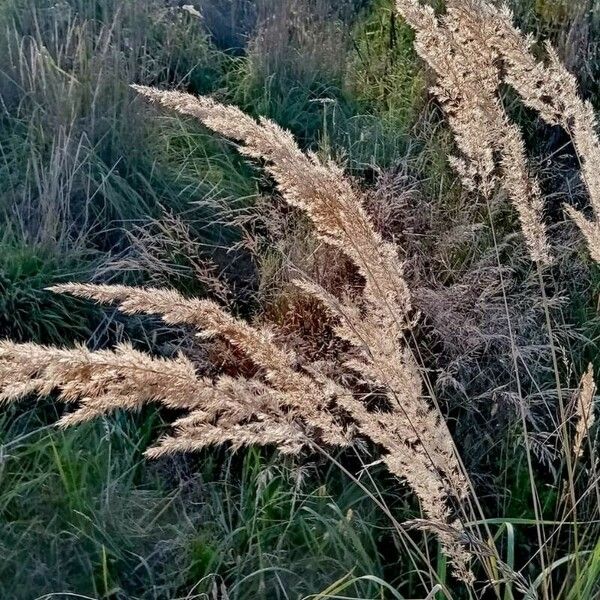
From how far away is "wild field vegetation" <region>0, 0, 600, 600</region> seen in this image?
1497 millimetres

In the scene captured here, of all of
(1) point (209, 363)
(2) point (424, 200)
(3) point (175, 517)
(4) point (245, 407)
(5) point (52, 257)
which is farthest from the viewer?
(2) point (424, 200)

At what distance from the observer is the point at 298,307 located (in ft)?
8.96

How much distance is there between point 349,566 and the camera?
2109 mm

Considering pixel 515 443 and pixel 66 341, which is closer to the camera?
pixel 515 443

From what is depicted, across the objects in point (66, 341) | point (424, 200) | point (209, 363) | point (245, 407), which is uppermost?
point (245, 407)

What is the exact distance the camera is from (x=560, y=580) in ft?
7.05

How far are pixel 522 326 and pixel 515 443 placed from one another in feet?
1.29

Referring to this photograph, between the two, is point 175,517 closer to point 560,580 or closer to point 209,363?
point 209,363

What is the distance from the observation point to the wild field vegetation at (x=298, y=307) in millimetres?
1497

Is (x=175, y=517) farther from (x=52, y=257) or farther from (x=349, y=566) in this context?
(x=52, y=257)

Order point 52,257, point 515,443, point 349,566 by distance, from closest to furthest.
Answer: point 349,566 → point 515,443 → point 52,257

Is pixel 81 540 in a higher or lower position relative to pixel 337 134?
lower

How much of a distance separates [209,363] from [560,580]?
1108 mm

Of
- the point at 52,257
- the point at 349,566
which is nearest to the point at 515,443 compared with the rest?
the point at 349,566
